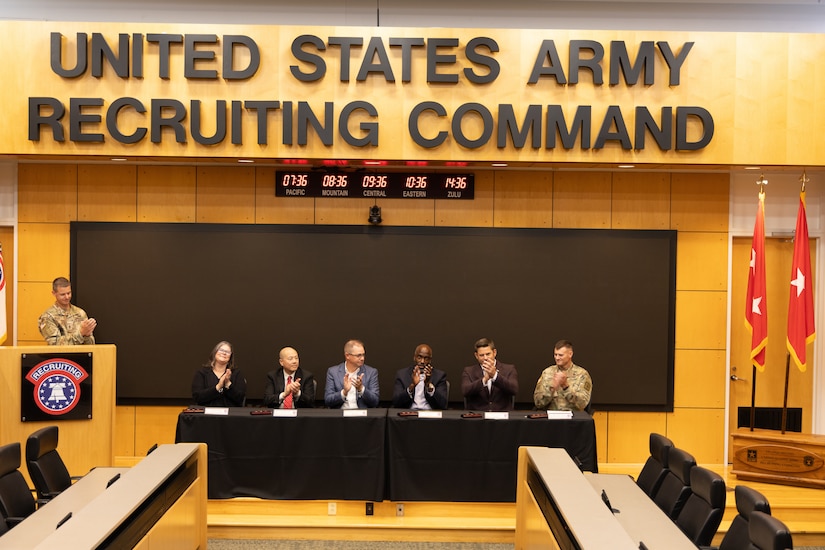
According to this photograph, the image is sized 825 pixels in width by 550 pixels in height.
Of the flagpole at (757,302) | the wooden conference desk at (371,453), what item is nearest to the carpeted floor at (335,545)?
the wooden conference desk at (371,453)

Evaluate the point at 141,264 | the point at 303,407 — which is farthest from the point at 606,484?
the point at 141,264

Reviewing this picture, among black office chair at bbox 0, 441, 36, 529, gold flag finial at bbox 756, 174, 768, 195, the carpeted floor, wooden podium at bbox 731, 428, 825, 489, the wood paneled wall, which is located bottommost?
the carpeted floor

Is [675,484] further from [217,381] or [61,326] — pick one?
[61,326]

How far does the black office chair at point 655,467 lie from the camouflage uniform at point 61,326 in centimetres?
517

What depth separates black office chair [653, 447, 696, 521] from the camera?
479 centimetres

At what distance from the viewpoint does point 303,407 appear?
6.85 meters

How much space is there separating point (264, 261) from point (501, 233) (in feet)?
8.12

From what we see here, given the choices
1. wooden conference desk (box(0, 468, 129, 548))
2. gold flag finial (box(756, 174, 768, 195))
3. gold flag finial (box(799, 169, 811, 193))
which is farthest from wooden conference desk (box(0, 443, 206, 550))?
gold flag finial (box(799, 169, 811, 193))

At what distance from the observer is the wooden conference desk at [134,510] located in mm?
3559

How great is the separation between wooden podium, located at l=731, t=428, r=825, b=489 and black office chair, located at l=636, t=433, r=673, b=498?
7.73ft

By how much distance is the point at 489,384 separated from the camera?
22.6ft

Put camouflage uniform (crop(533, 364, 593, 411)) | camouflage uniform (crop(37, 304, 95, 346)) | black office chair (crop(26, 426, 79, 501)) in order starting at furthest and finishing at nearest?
1. camouflage uniform (crop(37, 304, 95, 346))
2. camouflage uniform (crop(533, 364, 593, 411))
3. black office chair (crop(26, 426, 79, 501))

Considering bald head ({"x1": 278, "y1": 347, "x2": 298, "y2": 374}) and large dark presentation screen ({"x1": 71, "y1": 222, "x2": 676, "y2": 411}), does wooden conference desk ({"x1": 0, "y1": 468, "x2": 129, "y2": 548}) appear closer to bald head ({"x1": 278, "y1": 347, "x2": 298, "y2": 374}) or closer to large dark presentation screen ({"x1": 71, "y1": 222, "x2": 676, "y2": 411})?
bald head ({"x1": 278, "y1": 347, "x2": 298, "y2": 374})

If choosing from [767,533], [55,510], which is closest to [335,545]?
[55,510]
